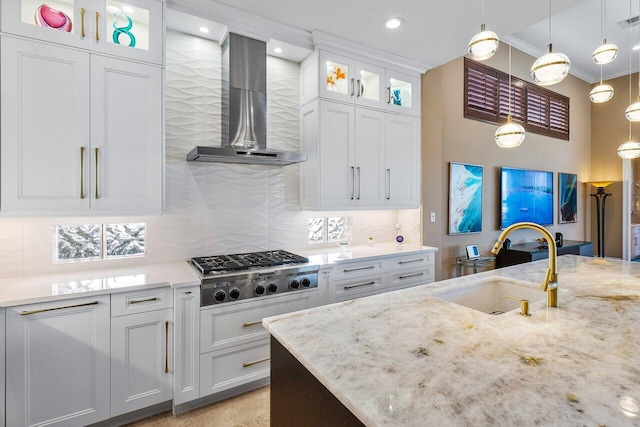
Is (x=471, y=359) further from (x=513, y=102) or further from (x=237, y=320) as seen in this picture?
A: (x=513, y=102)

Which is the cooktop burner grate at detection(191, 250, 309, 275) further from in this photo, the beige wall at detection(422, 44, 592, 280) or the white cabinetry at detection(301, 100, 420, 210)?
the beige wall at detection(422, 44, 592, 280)

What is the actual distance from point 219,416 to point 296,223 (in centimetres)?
173

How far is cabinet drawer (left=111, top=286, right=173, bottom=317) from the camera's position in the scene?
6.31ft

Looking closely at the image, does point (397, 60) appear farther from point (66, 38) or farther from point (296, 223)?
point (66, 38)

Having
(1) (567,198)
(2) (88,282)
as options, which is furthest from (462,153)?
(2) (88,282)

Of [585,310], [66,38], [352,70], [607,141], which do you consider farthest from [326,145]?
[607,141]

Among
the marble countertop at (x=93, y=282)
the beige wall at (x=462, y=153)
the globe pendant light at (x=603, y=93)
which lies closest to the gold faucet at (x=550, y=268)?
the globe pendant light at (x=603, y=93)

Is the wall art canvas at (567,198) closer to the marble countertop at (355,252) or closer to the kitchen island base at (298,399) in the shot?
the marble countertop at (355,252)

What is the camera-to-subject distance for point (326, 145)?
2988 millimetres

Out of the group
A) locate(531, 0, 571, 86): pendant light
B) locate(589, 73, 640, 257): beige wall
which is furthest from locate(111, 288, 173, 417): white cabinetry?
locate(589, 73, 640, 257): beige wall

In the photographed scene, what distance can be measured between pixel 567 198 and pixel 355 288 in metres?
4.89

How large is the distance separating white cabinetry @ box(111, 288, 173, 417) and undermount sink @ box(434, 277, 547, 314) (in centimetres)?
172

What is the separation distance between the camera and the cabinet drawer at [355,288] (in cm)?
275

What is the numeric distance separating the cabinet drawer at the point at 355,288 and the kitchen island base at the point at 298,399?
147 cm
